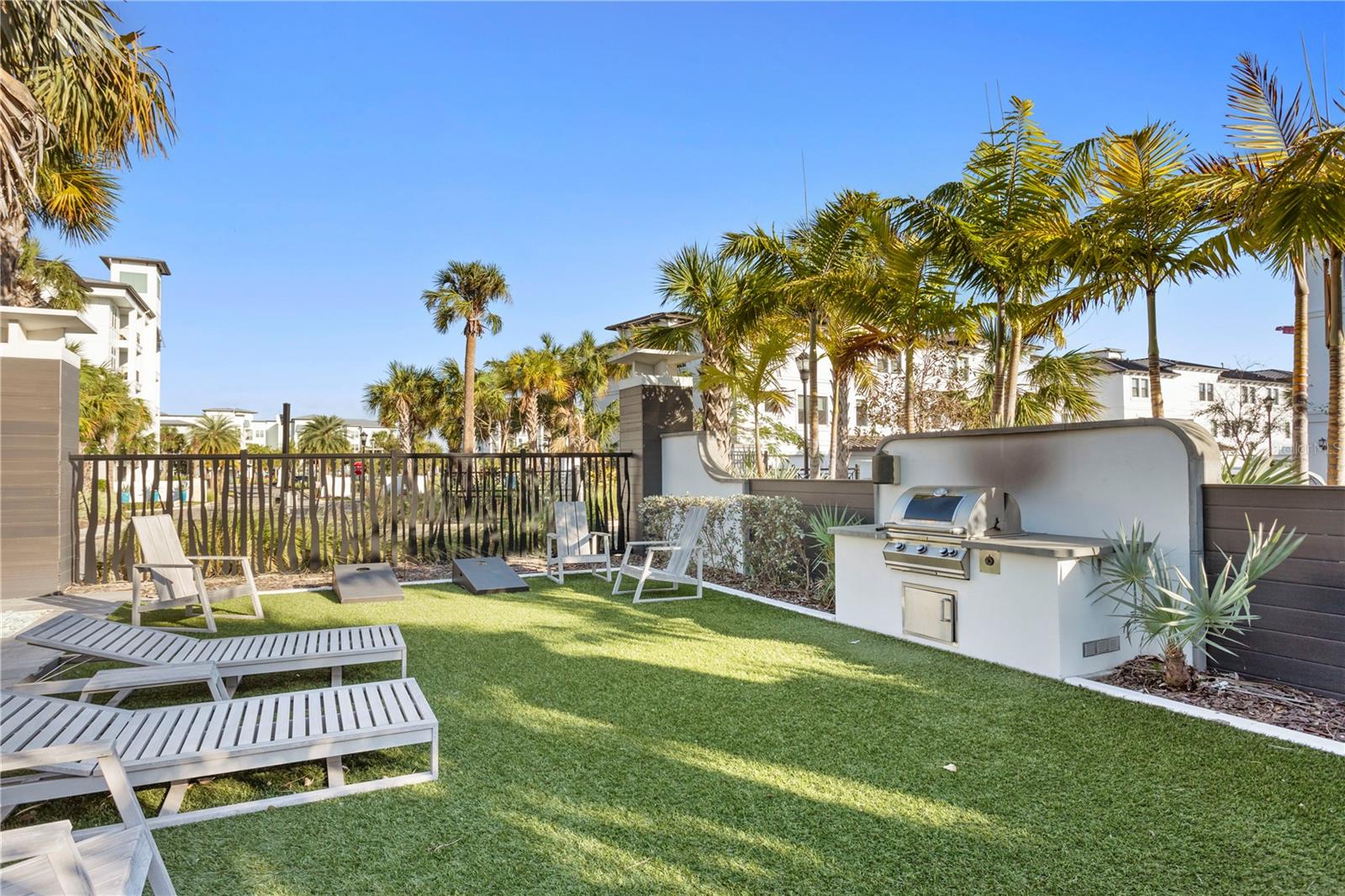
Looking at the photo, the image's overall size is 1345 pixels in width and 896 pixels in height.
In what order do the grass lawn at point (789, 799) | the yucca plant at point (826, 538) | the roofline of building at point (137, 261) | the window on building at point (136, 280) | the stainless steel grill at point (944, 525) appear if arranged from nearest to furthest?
the grass lawn at point (789, 799), the stainless steel grill at point (944, 525), the yucca plant at point (826, 538), the roofline of building at point (137, 261), the window on building at point (136, 280)

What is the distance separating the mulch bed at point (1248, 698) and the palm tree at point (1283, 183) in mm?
1667

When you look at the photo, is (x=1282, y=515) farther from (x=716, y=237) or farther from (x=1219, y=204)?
(x=716, y=237)

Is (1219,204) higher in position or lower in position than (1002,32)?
lower

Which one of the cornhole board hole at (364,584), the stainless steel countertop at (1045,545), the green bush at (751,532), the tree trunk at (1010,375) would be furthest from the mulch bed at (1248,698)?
the cornhole board hole at (364,584)

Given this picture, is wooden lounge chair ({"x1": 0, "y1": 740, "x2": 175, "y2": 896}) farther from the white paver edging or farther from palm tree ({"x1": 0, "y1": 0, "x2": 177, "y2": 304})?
the white paver edging

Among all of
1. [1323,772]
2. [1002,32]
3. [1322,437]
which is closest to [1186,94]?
[1002,32]

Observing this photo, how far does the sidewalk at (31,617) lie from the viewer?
518 cm

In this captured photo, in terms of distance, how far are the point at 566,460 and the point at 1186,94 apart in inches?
371

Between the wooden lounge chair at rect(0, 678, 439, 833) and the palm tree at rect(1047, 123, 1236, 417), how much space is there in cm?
643

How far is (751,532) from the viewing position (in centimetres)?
895

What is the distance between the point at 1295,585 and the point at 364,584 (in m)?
8.10

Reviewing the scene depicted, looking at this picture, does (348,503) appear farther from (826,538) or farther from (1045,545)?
(1045,545)

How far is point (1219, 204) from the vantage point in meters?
5.77

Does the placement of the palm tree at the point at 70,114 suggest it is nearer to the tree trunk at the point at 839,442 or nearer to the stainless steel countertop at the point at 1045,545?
the stainless steel countertop at the point at 1045,545
